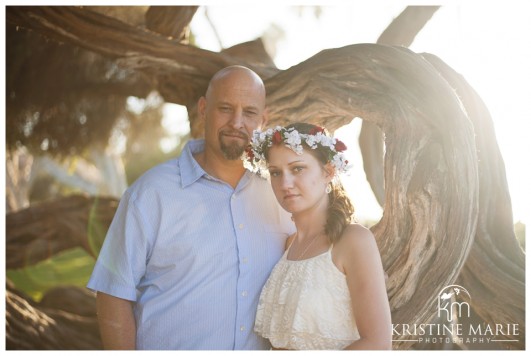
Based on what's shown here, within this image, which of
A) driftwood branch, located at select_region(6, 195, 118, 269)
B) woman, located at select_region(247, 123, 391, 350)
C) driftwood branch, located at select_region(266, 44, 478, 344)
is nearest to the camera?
woman, located at select_region(247, 123, 391, 350)

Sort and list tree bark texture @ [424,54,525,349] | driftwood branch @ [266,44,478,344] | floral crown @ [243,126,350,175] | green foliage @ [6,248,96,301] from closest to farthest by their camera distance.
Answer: floral crown @ [243,126,350,175] < driftwood branch @ [266,44,478,344] < tree bark texture @ [424,54,525,349] < green foliage @ [6,248,96,301]

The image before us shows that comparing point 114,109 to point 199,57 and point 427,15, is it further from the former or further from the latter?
point 427,15

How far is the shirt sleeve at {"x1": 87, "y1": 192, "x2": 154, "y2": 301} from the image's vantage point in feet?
9.87

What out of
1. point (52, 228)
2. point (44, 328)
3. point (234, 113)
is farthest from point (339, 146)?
point (52, 228)

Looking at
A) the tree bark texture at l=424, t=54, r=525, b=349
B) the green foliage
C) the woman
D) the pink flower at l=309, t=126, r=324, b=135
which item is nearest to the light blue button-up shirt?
the woman

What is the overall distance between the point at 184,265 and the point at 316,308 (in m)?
0.65

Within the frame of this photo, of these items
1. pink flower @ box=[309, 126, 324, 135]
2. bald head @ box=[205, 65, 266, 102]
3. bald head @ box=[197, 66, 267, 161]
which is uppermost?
bald head @ box=[205, 65, 266, 102]

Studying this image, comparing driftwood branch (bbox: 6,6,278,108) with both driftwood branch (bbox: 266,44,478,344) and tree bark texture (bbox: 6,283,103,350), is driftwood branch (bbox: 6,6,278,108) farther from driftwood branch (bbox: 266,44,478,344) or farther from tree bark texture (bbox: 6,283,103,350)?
tree bark texture (bbox: 6,283,103,350)

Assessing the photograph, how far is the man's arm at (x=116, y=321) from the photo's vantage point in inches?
119

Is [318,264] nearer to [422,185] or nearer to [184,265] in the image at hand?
[184,265]

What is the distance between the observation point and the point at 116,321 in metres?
3.03

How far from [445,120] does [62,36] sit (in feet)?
7.65

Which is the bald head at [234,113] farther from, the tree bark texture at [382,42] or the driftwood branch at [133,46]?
Answer: the tree bark texture at [382,42]

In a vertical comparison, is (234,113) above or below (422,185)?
above
